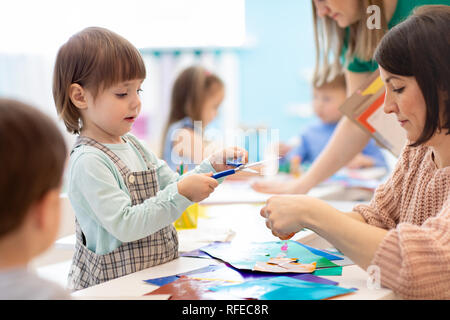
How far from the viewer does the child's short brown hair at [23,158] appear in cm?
56

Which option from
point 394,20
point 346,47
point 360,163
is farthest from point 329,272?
point 360,163

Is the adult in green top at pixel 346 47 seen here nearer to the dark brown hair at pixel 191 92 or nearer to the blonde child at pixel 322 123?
the dark brown hair at pixel 191 92

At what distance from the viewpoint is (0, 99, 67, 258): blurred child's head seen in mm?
561

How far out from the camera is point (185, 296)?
0.76m

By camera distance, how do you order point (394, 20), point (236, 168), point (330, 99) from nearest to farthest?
1. point (236, 168)
2. point (394, 20)
3. point (330, 99)

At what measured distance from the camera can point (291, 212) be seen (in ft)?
2.82

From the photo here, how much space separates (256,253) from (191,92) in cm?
155

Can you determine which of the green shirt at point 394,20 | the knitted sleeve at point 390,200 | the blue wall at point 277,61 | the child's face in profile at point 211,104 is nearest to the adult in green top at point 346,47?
the green shirt at point 394,20

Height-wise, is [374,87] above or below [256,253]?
above
